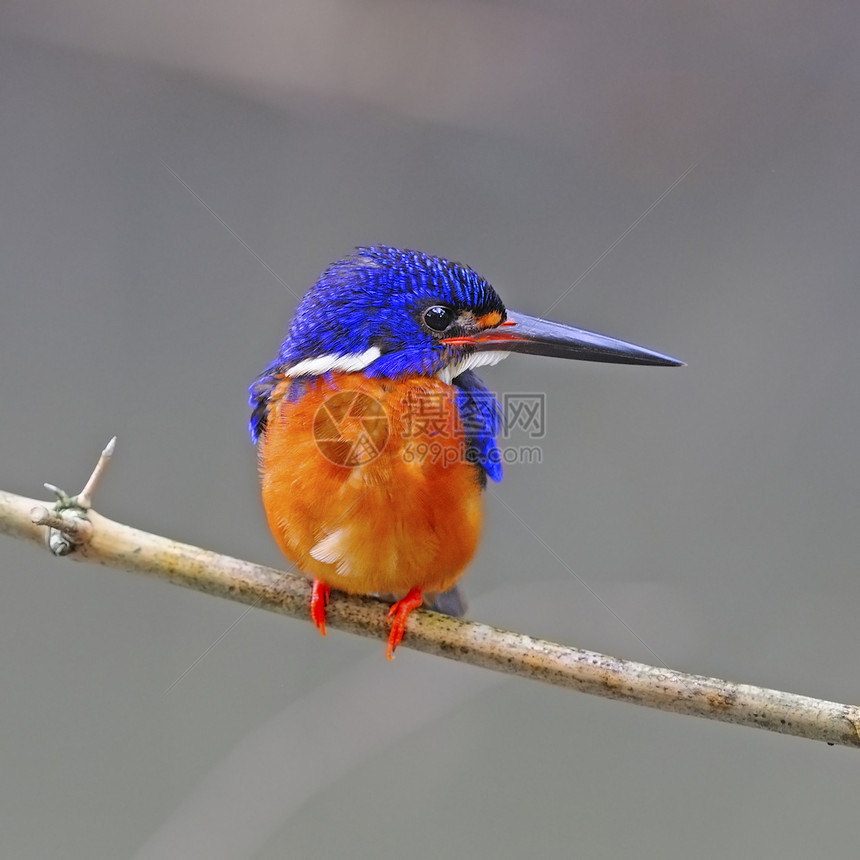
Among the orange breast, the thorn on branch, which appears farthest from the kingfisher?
the thorn on branch

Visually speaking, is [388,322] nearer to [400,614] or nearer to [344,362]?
[344,362]

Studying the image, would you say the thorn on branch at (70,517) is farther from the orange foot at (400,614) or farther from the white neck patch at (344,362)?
the orange foot at (400,614)

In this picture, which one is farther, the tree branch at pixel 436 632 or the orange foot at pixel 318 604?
the orange foot at pixel 318 604

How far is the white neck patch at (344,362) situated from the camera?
1667mm

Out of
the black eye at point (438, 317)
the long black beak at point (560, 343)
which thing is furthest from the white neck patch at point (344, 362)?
the long black beak at point (560, 343)

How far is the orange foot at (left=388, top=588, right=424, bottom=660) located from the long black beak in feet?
1.80

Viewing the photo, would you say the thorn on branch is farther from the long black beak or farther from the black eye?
the long black beak

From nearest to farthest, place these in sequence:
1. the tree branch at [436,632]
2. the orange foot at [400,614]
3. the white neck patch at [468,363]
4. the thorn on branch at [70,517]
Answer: the tree branch at [436,632] < the thorn on branch at [70,517] < the orange foot at [400,614] < the white neck patch at [468,363]

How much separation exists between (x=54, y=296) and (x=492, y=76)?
1.66 metres

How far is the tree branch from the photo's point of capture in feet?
4.46

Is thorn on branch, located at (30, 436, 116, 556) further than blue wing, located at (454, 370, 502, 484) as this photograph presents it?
No

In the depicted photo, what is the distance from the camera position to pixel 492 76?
2799 mm

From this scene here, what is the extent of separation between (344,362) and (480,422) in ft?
1.08

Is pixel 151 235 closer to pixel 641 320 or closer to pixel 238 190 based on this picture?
pixel 238 190
